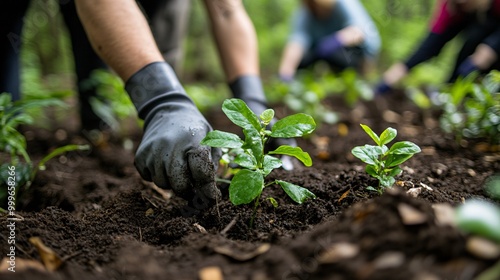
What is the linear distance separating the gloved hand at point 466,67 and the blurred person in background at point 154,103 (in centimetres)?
204

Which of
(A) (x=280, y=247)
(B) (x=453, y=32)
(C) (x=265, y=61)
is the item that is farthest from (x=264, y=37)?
(A) (x=280, y=247)

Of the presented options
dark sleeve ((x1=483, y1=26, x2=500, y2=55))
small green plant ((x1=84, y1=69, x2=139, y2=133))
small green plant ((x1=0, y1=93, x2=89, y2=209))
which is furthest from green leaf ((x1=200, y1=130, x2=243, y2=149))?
dark sleeve ((x1=483, y1=26, x2=500, y2=55))

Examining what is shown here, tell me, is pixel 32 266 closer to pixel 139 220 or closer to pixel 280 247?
pixel 139 220

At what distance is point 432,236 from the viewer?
786 mm

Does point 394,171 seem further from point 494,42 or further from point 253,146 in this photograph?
point 494,42

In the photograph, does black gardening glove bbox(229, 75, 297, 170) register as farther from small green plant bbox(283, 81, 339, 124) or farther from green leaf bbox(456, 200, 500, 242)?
green leaf bbox(456, 200, 500, 242)

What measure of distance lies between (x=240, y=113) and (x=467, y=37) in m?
3.21

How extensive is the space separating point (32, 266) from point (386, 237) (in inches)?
31.0

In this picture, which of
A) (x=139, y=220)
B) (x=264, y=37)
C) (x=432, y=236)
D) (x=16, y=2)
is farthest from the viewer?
(x=264, y=37)

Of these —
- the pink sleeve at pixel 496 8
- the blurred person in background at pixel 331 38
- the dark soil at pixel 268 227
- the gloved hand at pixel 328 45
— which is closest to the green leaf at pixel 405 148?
the dark soil at pixel 268 227

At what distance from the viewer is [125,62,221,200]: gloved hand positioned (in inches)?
52.6

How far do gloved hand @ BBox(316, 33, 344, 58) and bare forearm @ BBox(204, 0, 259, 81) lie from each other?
3.07 meters

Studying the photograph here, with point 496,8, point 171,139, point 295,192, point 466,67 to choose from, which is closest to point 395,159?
point 295,192

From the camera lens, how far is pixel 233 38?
2.20m
